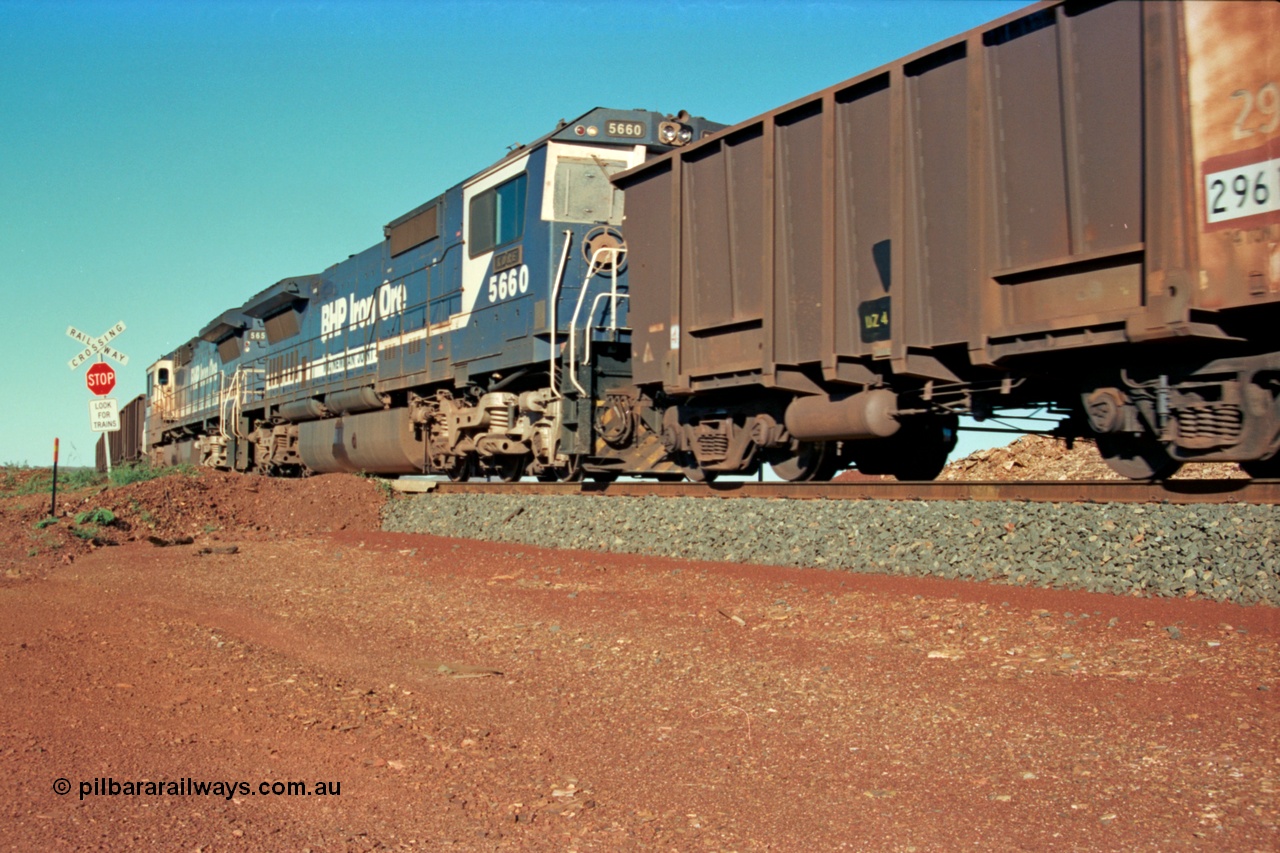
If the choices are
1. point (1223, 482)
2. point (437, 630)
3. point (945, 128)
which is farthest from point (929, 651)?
point (945, 128)

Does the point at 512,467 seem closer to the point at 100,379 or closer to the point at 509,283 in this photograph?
the point at 509,283

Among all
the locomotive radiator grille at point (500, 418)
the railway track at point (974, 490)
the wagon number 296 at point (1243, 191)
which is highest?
the wagon number 296 at point (1243, 191)

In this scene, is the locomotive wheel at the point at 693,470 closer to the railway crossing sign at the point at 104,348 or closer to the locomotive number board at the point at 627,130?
the locomotive number board at the point at 627,130

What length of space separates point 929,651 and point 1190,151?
3.11 meters

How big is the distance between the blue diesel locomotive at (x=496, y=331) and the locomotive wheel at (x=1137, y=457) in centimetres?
484

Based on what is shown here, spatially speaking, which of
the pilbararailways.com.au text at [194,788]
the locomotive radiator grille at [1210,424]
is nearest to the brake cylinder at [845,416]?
the locomotive radiator grille at [1210,424]

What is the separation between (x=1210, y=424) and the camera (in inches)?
238

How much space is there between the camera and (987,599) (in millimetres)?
→ 6074

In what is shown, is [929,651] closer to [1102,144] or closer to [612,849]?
[612,849]

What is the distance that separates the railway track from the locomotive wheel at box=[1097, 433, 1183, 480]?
209 mm

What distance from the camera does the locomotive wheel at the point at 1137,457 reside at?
6.73 m

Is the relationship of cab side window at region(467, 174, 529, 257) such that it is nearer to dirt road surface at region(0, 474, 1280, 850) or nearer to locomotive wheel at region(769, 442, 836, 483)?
locomotive wheel at region(769, 442, 836, 483)

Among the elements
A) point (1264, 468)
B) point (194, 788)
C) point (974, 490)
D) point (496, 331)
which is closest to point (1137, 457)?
point (1264, 468)

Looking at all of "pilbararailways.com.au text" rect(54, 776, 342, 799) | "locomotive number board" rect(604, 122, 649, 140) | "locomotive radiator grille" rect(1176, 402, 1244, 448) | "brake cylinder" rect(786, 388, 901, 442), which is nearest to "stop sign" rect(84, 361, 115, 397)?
"locomotive number board" rect(604, 122, 649, 140)
